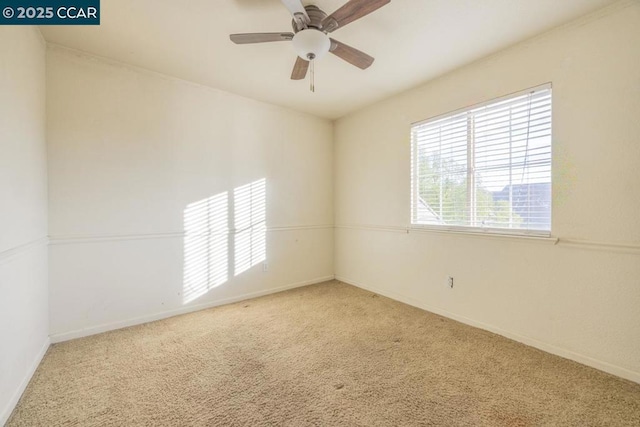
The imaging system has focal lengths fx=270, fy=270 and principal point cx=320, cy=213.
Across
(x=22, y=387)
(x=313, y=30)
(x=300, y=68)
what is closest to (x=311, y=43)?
(x=313, y=30)

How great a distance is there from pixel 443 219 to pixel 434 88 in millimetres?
1387

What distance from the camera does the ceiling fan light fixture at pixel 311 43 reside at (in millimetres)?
1715

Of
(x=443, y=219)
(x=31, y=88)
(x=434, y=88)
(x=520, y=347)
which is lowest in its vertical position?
(x=520, y=347)

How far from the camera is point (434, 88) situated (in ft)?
9.35

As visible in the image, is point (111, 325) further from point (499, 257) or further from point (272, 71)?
point (499, 257)

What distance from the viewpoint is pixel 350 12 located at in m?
1.60

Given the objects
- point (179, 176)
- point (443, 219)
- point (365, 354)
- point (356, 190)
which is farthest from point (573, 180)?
point (179, 176)

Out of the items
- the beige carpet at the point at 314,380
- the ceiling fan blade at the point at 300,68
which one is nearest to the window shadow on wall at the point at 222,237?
the beige carpet at the point at 314,380

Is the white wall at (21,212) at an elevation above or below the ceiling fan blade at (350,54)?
below

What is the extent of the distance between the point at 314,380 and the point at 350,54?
2283 mm

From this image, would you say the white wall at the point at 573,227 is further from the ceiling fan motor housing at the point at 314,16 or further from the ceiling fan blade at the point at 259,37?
the ceiling fan blade at the point at 259,37

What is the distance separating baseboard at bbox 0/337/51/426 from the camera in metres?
1.43

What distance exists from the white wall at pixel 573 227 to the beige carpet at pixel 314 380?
0.72 feet

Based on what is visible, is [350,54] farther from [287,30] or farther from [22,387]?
[22,387]
